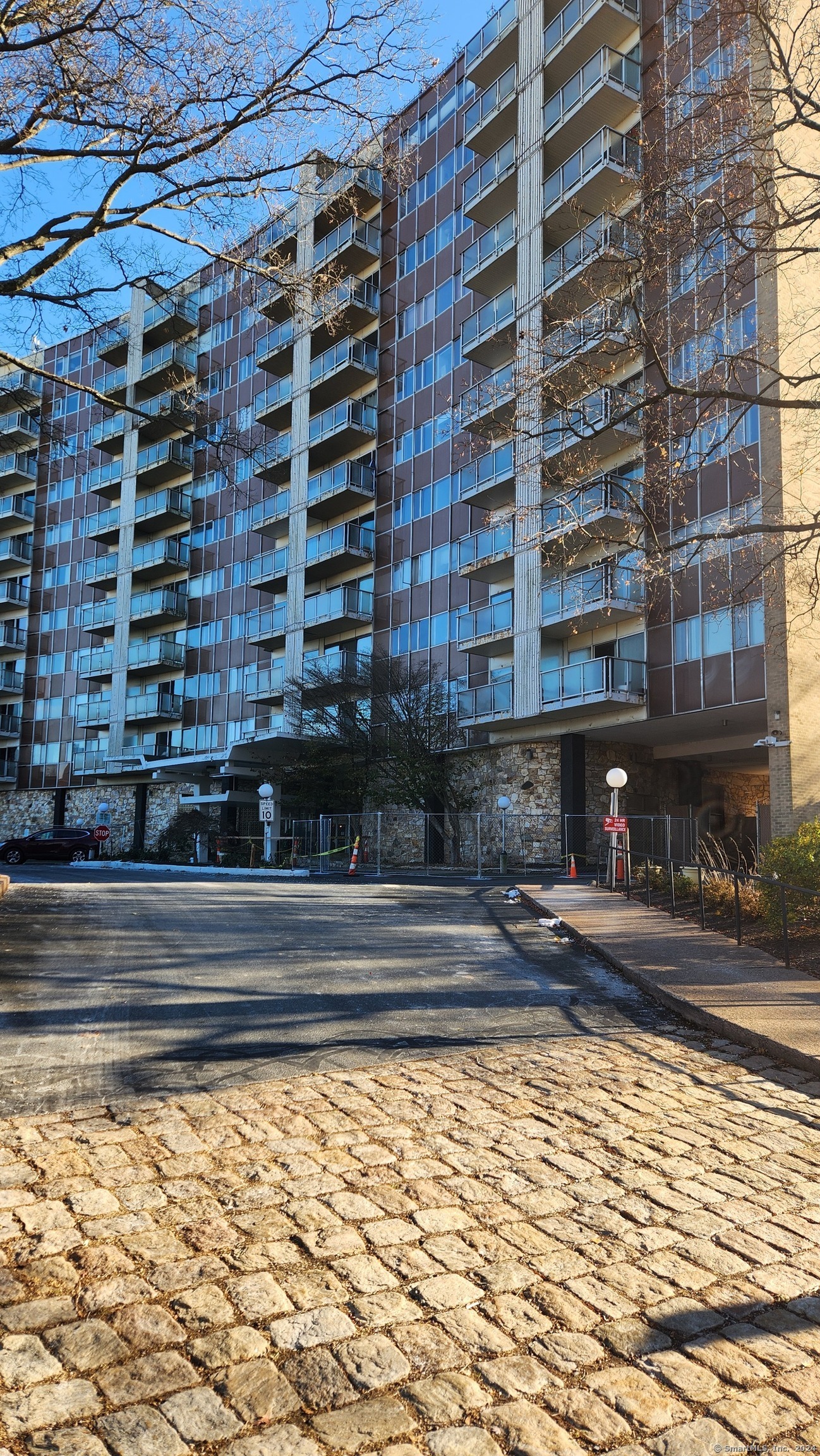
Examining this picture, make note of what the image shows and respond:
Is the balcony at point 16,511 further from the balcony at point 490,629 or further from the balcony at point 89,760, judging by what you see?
the balcony at point 490,629

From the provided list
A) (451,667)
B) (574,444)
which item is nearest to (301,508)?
(451,667)

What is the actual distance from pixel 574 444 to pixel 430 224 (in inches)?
638

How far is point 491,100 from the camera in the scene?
33938 millimetres

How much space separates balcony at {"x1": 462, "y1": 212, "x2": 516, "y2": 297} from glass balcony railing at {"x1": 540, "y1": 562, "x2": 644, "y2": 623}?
12399 millimetres

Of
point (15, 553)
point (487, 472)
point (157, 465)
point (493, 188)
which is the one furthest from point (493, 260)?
point (15, 553)

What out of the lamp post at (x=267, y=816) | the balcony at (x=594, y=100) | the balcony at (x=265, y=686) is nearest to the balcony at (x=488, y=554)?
the lamp post at (x=267, y=816)

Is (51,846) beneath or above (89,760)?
beneath

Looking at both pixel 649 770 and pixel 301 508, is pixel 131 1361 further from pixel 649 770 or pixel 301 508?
pixel 301 508

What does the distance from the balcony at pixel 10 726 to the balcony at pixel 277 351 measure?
27.0m

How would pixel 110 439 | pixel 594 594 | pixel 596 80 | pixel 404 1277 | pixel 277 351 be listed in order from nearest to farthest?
pixel 404 1277, pixel 594 594, pixel 596 80, pixel 277 351, pixel 110 439

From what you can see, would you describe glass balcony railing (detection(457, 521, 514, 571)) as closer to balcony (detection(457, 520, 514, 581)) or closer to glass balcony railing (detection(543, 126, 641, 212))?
balcony (detection(457, 520, 514, 581))

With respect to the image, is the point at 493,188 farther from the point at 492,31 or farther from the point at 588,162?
the point at 492,31

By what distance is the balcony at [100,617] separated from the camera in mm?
53062

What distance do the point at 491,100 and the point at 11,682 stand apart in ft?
139
